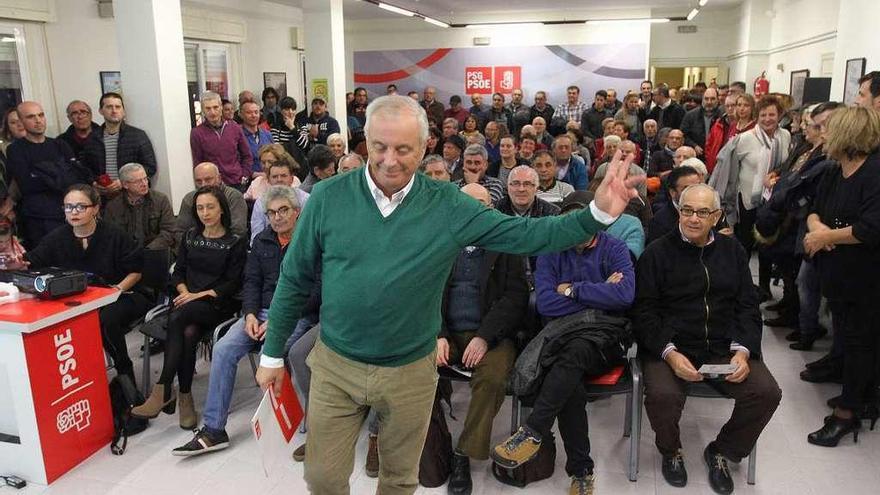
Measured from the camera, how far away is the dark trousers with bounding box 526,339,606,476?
2695 mm

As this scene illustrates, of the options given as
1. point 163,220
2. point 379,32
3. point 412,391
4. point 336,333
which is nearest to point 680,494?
point 412,391

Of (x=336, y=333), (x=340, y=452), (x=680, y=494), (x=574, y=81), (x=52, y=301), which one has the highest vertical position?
(x=574, y=81)

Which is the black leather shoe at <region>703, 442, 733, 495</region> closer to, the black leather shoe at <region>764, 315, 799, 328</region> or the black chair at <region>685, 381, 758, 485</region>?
the black chair at <region>685, 381, 758, 485</region>

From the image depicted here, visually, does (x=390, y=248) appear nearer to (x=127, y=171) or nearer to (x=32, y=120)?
(x=127, y=171)

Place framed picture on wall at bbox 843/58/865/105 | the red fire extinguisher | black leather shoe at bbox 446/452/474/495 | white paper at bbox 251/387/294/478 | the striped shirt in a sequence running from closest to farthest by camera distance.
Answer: white paper at bbox 251/387/294/478
black leather shoe at bbox 446/452/474/495
the striped shirt
framed picture on wall at bbox 843/58/865/105
the red fire extinguisher

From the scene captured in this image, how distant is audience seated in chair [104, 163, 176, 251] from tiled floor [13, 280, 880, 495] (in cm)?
147

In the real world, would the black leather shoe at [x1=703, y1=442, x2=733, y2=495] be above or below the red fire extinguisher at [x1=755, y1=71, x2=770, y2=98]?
below

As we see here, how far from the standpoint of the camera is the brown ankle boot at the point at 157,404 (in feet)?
10.9

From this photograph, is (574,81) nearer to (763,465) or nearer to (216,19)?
(216,19)

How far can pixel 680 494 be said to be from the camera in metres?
2.75

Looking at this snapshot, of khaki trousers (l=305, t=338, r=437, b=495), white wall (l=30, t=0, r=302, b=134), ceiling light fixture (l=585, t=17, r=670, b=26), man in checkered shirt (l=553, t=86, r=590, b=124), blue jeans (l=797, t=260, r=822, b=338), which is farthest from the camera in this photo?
ceiling light fixture (l=585, t=17, r=670, b=26)

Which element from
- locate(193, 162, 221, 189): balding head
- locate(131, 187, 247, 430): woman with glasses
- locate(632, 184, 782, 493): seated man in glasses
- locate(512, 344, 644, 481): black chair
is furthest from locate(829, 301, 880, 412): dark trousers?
locate(193, 162, 221, 189): balding head

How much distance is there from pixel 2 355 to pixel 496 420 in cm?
229

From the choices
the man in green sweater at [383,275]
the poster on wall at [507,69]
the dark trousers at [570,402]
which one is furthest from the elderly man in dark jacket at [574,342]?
the poster on wall at [507,69]
